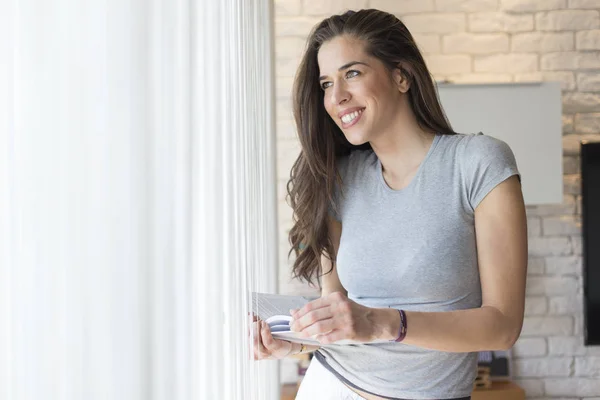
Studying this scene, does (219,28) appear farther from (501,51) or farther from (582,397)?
(582,397)

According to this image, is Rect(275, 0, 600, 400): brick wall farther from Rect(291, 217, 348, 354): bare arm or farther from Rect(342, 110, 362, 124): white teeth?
Rect(342, 110, 362, 124): white teeth

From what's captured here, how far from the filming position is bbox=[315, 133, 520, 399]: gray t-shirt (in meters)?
1.32

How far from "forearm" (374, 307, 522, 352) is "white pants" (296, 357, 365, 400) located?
0.27 meters

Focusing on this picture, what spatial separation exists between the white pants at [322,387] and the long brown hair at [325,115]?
250 millimetres

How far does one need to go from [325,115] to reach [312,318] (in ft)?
2.06

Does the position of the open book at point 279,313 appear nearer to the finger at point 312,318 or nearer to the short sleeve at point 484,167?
the finger at point 312,318

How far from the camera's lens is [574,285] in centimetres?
342

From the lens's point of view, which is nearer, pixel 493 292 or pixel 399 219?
pixel 493 292

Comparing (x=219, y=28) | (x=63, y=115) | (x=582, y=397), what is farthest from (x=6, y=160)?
(x=582, y=397)

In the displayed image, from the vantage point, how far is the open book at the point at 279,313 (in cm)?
122

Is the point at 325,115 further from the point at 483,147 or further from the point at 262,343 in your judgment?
the point at 262,343

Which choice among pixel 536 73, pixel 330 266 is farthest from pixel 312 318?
pixel 536 73

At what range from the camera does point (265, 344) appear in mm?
1269

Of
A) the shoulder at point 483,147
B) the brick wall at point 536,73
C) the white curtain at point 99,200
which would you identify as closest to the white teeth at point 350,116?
the shoulder at point 483,147
